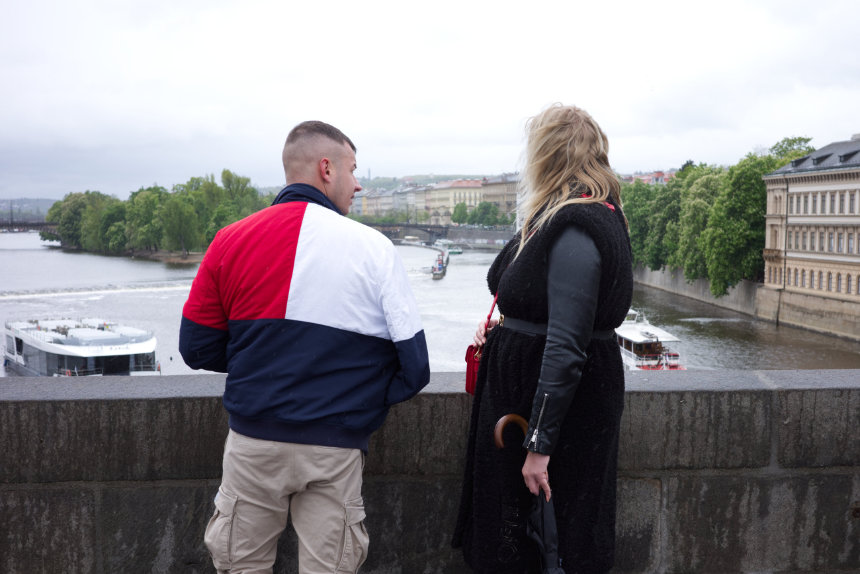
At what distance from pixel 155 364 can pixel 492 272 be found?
93.8ft

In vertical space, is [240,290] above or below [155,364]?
above

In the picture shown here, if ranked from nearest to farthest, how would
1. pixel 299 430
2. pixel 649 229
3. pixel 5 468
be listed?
Result: pixel 299 430 → pixel 5 468 → pixel 649 229

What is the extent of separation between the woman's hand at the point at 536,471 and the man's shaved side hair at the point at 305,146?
75 centimetres

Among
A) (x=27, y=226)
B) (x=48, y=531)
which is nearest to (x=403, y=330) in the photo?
(x=48, y=531)

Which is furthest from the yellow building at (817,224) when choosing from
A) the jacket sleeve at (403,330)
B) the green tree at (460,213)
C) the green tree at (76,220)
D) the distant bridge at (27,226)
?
the green tree at (460,213)

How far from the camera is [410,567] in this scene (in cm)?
270

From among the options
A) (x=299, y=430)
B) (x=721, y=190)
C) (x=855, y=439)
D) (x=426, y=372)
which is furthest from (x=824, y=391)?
(x=721, y=190)

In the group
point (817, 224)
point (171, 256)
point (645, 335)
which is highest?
point (817, 224)

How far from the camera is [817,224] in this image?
39500mm

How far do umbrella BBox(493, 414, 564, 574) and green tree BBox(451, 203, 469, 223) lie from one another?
130322 mm

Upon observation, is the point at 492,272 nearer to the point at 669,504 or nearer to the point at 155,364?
the point at 669,504

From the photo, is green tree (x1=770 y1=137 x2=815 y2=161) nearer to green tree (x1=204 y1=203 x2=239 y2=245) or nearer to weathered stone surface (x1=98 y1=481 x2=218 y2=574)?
green tree (x1=204 y1=203 x2=239 y2=245)

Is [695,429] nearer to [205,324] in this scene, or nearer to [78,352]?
[205,324]

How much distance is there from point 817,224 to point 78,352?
3032cm
